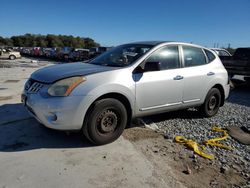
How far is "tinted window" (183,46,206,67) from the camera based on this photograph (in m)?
5.25

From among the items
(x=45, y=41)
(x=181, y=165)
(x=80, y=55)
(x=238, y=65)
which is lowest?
(x=181, y=165)

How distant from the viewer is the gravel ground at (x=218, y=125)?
3.79 m

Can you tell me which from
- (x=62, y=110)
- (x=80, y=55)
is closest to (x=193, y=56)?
(x=62, y=110)

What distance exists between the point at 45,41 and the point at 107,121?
9077 centimetres

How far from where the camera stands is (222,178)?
10.8 ft

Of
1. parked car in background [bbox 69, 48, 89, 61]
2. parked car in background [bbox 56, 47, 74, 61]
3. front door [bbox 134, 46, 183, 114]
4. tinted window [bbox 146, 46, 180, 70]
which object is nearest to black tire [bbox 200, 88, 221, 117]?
front door [bbox 134, 46, 183, 114]

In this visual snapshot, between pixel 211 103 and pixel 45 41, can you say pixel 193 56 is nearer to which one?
pixel 211 103

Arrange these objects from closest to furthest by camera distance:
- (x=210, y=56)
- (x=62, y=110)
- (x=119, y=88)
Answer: (x=62, y=110)
(x=119, y=88)
(x=210, y=56)

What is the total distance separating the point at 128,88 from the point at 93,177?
159cm

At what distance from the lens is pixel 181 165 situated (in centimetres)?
359

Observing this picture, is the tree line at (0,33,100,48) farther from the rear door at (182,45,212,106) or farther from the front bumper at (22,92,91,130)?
the front bumper at (22,92,91,130)

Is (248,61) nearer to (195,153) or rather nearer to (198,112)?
(198,112)

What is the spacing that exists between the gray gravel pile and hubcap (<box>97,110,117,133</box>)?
3.54 ft

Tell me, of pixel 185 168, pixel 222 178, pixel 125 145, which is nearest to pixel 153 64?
pixel 125 145
